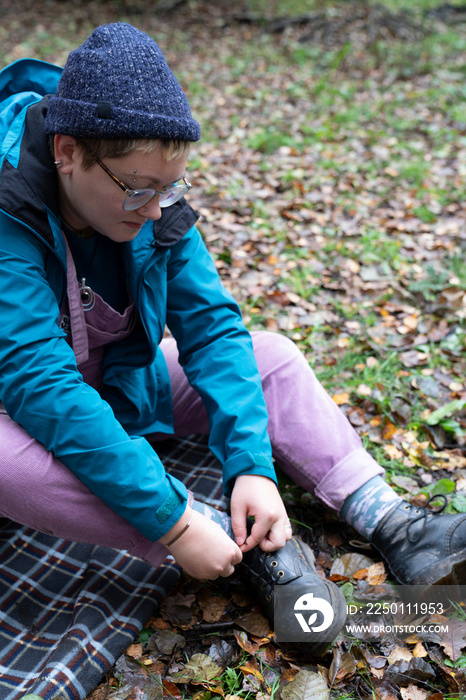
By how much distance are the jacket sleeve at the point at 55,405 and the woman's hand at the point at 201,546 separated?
0.06 m

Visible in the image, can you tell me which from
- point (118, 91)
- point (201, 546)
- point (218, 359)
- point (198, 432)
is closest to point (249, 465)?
point (201, 546)

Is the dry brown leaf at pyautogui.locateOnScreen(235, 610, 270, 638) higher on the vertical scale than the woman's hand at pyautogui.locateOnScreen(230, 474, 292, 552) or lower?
lower

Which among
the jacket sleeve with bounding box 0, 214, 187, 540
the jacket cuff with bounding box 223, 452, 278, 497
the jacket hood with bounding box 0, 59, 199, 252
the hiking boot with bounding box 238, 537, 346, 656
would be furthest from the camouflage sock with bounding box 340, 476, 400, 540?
the jacket hood with bounding box 0, 59, 199, 252

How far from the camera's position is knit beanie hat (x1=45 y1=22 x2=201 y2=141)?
4.66 feet

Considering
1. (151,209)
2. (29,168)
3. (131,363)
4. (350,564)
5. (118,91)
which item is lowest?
(350,564)

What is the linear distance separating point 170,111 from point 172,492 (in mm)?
1023

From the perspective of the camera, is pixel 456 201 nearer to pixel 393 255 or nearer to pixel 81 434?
pixel 393 255

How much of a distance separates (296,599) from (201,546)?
0.35 metres

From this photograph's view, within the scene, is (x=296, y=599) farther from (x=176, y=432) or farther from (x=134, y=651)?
(x=176, y=432)

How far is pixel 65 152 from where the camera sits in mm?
1573

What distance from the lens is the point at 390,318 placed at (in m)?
3.32

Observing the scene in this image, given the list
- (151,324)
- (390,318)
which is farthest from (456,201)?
(151,324)

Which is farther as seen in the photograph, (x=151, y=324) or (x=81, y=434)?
(x=151, y=324)

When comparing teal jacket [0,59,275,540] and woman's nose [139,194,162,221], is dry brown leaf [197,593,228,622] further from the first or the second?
woman's nose [139,194,162,221]
